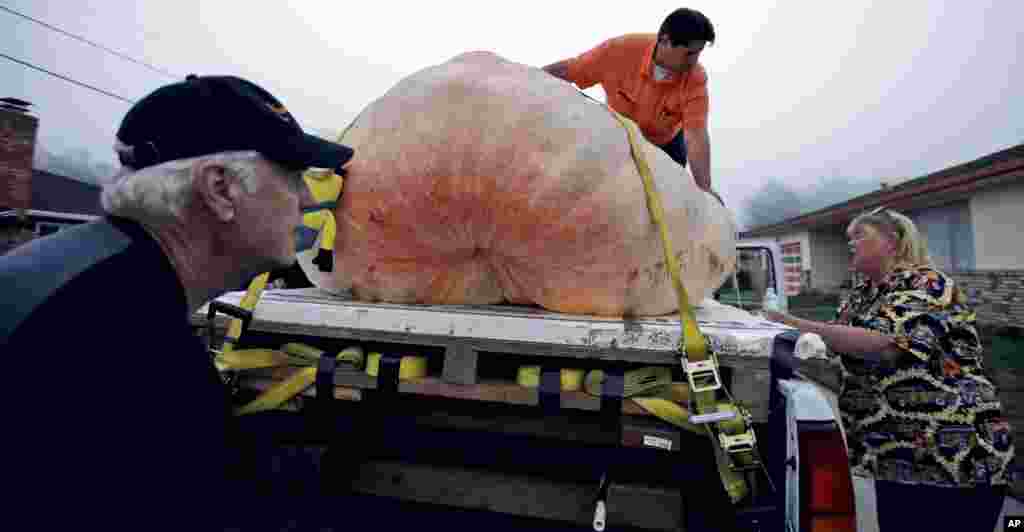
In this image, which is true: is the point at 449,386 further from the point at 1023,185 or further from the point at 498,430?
the point at 1023,185

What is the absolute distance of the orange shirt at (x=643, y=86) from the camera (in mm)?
3105

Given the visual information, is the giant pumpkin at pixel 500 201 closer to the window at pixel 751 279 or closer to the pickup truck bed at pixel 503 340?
the pickup truck bed at pixel 503 340

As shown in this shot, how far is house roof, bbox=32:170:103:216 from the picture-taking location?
16.1m

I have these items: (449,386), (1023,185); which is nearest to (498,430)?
(449,386)

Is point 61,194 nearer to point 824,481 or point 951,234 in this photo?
point 824,481

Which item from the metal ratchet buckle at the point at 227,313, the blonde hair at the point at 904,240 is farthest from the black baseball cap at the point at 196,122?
the blonde hair at the point at 904,240

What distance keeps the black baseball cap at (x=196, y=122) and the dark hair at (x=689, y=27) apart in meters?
2.25

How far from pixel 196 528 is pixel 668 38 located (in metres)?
2.87

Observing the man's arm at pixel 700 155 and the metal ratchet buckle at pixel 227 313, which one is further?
the man's arm at pixel 700 155

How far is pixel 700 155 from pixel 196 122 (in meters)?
2.55

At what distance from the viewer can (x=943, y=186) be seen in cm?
1138

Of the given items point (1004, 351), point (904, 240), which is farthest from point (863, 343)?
point (1004, 351)

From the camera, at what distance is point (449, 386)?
150 centimetres

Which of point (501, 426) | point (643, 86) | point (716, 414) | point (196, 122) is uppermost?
point (643, 86)
